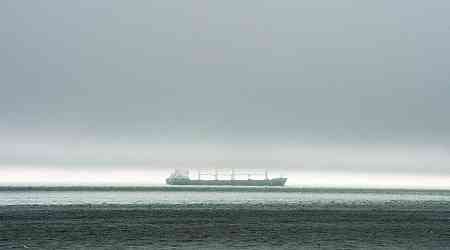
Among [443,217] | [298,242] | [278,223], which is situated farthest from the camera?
[443,217]

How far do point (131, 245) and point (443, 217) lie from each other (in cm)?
4740

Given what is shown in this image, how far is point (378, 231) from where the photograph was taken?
73.4m

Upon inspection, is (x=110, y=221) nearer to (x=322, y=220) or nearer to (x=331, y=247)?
(x=322, y=220)

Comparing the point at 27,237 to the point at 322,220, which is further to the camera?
the point at 322,220

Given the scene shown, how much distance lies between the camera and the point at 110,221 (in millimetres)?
83375

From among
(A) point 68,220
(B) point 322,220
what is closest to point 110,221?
(A) point 68,220

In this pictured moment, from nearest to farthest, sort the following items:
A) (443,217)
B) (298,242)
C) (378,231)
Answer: (298,242), (378,231), (443,217)

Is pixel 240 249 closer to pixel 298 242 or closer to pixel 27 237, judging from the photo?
pixel 298 242

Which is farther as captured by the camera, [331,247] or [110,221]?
[110,221]

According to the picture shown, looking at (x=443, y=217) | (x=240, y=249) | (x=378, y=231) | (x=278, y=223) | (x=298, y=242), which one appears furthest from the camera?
(x=443, y=217)

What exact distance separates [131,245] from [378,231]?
82.6 ft

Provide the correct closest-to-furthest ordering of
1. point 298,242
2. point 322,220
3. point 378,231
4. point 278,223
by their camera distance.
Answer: point 298,242 < point 378,231 < point 278,223 < point 322,220

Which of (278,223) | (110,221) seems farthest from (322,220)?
(110,221)

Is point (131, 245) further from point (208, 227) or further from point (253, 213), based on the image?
point (253, 213)
